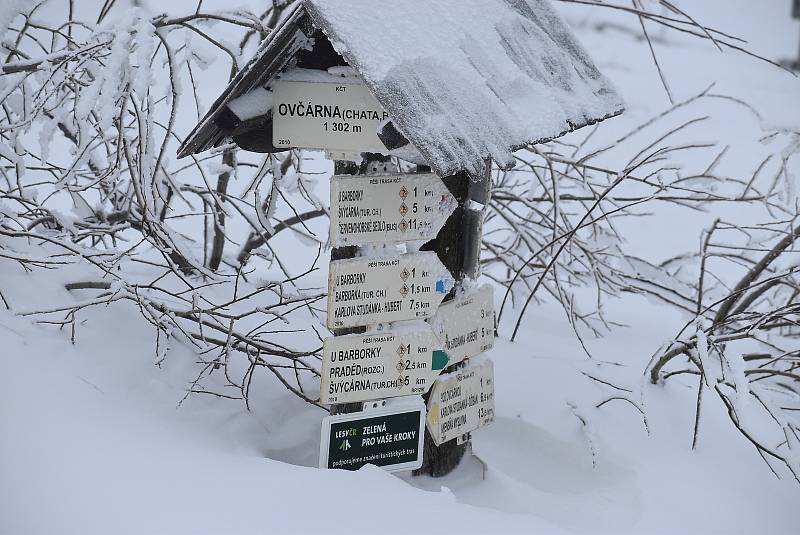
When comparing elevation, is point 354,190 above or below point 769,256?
above

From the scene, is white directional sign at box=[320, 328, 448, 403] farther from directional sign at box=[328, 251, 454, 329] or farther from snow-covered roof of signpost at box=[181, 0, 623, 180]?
snow-covered roof of signpost at box=[181, 0, 623, 180]

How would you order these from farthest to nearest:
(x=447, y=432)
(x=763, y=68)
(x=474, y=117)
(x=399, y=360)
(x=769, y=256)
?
(x=763, y=68)
(x=769, y=256)
(x=447, y=432)
(x=399, y=360)
(x=474, y=117)

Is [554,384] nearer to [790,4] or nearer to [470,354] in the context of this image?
[470,354]

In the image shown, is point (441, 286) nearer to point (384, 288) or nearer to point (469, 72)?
point (384, 288)

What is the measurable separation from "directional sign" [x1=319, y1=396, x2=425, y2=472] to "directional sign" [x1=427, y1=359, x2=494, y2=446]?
7 cm

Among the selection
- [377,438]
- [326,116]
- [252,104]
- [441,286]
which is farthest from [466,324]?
[252,104]

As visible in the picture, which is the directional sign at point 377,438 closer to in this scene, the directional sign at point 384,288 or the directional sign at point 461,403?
the directional sign at point 461,403

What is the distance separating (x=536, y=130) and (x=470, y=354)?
33.2 inches

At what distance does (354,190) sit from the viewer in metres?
2.37

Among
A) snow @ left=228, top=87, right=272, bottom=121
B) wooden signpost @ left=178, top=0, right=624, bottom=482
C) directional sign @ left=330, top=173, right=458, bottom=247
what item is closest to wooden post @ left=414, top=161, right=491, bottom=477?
wooden signpost @ left=178, top=0, right=624, bottom=482

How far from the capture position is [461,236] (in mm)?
2658

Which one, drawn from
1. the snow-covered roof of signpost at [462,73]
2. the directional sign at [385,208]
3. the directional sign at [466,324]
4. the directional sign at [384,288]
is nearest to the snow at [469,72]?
the snow-covered roof of signpost at [462,73]

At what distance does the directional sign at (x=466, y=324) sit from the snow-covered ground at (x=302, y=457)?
426 millimetres

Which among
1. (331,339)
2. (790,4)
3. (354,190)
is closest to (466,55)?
(354,190)
